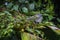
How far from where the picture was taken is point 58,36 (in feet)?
6.62

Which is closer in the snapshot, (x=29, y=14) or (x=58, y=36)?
(x=58, y=36)

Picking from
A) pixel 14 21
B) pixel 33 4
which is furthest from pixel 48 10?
pixel 14 21

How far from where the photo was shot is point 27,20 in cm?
270

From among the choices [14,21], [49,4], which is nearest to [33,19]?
[14,21]

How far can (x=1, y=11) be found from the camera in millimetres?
2961

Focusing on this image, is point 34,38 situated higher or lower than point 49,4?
lower

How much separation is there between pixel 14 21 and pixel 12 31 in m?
0.22

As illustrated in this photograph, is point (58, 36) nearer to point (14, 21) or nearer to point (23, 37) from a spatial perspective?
point (23, 37)

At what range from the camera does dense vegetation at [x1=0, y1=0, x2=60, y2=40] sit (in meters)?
2.27

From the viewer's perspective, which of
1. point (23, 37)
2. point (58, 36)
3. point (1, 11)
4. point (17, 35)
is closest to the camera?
point (58, 36)

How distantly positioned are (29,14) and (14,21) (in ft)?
1.72

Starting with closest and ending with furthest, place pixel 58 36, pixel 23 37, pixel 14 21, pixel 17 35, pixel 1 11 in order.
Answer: pixel 58 36 → pixel 23 37 → pixel 17 35 → pixel 14 21 → pixel 1 11

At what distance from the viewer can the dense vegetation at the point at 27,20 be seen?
227cm

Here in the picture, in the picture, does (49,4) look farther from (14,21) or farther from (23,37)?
(23,37)
